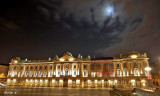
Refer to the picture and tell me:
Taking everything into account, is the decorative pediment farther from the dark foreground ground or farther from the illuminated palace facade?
the dark foreground ground

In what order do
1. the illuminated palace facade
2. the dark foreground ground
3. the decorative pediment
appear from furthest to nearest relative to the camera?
the decorative pediment, the illuminated palace facade, the dark foreground ground

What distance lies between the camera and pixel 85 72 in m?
57.5

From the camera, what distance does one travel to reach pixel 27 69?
67062 millimetres

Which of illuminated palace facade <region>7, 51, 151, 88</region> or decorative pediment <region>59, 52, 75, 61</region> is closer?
illuminated palace facade <region>7, 51, 151, 88</region>

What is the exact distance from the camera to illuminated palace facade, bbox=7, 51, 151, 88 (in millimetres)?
51156

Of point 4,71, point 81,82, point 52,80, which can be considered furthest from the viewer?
point 4,71

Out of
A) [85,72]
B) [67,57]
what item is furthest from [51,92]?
[67,57]

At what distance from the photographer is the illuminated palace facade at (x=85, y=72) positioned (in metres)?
51.2

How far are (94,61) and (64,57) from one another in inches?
631

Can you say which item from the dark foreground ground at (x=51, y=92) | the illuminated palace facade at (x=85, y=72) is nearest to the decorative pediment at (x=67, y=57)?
the illuminated palace facade at (x=85, y=72)

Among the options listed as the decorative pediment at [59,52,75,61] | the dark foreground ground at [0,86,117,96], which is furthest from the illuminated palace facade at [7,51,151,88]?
the dark foreground ground at [0,86,117,96]

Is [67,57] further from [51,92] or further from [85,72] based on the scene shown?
[51,92]

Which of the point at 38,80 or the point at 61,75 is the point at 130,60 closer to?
the point at 61,75

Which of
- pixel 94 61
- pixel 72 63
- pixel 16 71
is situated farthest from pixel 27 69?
pixel 94 61
